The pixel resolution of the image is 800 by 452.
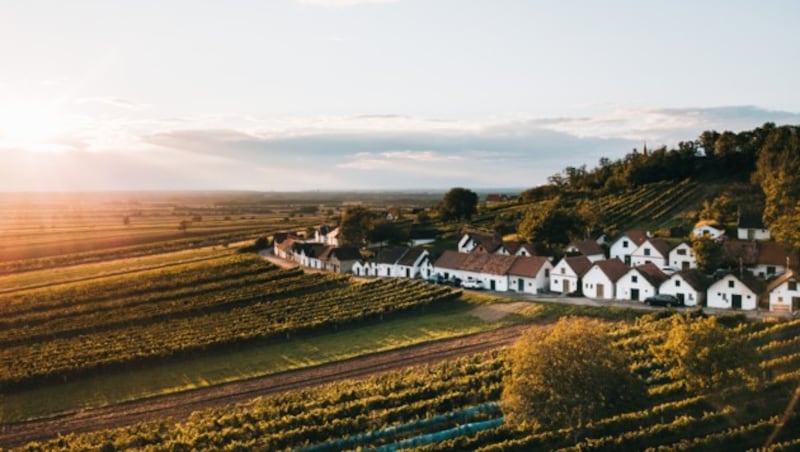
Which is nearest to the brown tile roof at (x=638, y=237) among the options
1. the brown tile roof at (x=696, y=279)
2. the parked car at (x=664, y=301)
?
the brown tile roof at (x=696, y=279)

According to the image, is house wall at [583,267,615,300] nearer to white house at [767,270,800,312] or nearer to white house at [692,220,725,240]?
white house at [767,270,800,312]

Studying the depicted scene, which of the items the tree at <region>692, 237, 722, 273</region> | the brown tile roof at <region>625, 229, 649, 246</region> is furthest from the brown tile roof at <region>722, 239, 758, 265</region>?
the brown tile roof at <region>625, 229, 649, 246</region>

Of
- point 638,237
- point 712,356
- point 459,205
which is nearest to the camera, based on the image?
point 712,356

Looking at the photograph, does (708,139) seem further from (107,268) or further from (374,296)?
(107,268)

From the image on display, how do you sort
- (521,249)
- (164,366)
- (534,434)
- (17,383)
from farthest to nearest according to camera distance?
(521,249) < (164,366) < (17,383) < (534,434)

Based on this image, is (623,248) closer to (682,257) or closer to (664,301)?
(682,257)

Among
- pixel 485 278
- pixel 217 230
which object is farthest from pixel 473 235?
pixel 217 230

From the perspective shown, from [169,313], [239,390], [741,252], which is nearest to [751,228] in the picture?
[741,252]
